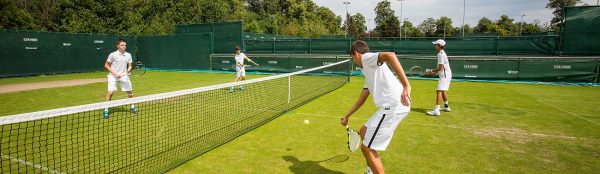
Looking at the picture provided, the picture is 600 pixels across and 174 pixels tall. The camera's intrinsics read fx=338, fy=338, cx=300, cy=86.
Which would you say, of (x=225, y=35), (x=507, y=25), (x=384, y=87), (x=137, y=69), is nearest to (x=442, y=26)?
(x=507, y=25)

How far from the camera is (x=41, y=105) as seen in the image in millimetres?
11500

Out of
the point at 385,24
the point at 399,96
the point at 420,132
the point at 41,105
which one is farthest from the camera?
the point at 385,24

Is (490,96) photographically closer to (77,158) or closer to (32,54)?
(77,158)

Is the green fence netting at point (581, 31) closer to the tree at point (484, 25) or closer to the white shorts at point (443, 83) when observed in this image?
the white shorts at point (443, 83)

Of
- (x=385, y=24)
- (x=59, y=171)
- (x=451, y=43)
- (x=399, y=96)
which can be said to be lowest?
(x=59, y=171)

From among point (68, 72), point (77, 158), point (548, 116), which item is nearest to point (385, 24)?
point (68, 72)

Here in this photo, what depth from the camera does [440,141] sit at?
7105 mm

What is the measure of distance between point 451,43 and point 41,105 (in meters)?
22.3

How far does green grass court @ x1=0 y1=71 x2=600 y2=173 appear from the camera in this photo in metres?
5.67

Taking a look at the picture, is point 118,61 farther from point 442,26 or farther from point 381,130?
point 442,26

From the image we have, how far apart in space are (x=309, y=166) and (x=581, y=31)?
847 inches

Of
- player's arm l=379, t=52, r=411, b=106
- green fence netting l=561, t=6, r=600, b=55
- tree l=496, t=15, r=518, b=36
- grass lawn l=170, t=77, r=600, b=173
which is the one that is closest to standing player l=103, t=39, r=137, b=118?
grass lawn l=170, t=77, r=600, b=173

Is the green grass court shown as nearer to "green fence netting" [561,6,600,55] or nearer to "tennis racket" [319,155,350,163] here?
"tennis racket" [319,155,350,163]

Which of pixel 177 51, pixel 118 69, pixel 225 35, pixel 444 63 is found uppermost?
pixel 225 35
